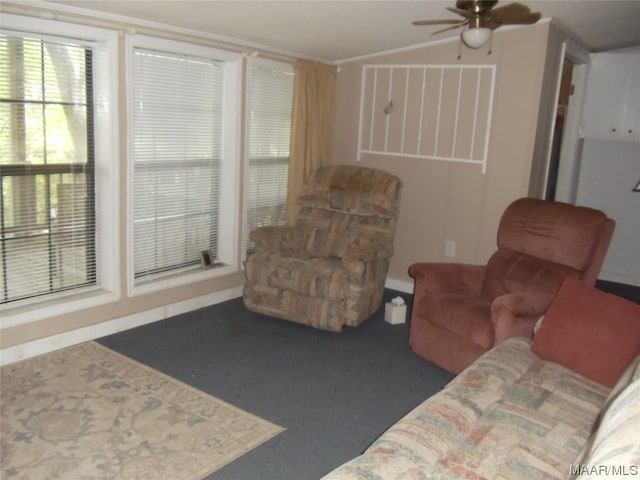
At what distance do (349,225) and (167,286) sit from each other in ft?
4.73

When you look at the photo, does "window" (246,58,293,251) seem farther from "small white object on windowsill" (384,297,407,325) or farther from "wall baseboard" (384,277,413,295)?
"small white object on windowsill" (384,297,407,325)

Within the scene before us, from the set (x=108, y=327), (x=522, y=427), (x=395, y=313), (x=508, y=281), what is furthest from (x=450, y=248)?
(x=522, y=427)

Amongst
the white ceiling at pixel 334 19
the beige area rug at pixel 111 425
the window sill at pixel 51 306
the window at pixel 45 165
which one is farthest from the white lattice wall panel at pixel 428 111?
the beige area rug at pixel 111 425

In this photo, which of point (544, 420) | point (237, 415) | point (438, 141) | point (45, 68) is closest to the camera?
point (544, 420)

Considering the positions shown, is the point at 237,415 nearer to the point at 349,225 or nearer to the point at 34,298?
the point at 34,298

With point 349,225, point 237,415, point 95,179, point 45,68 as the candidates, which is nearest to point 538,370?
point 237,415

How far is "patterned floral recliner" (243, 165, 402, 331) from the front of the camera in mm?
3822

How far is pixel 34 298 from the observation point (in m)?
3.42

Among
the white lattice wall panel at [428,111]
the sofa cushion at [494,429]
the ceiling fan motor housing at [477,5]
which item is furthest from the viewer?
the white lattice wall panel at [428,111]

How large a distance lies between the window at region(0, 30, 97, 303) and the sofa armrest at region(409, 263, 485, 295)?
6.95ft

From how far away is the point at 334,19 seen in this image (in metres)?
3.77

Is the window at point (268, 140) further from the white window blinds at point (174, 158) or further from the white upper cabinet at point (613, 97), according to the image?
the white upper cabinet at point (613, 97)

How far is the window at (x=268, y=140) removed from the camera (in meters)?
4.56

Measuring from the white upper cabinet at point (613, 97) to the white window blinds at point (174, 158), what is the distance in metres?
3.37
